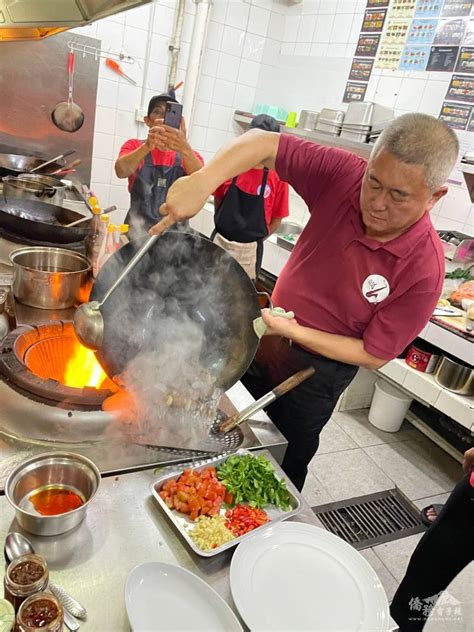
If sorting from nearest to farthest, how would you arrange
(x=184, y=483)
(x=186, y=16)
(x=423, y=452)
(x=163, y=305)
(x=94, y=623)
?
(x=94, y=623) → (x=184, y=483) → (x=163, y=305) → (x=423, y=452) → (x=186, y=16)

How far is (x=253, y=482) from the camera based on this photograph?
1.22 metres

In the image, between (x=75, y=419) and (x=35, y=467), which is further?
(x=75, y=419)

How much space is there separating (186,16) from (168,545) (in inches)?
194

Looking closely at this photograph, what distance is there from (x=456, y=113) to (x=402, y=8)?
1.19 metres

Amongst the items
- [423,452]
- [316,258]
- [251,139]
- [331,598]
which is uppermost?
[251,139]

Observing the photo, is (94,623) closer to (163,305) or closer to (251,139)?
(163,305)

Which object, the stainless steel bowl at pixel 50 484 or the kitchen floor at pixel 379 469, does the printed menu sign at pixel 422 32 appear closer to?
the kitchen floor at pixel 379 469

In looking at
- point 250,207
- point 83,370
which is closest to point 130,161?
point 250,207

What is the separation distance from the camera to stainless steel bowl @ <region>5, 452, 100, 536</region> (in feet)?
3.13

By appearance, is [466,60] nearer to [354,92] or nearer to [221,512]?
[354,92]

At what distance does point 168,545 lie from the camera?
1044mm

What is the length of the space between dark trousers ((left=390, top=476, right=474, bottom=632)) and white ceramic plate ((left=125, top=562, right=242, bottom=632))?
1.27 meters

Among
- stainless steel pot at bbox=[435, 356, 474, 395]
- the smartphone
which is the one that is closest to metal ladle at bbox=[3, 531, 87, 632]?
the smartphone

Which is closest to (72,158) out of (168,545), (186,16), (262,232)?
(186,16)
